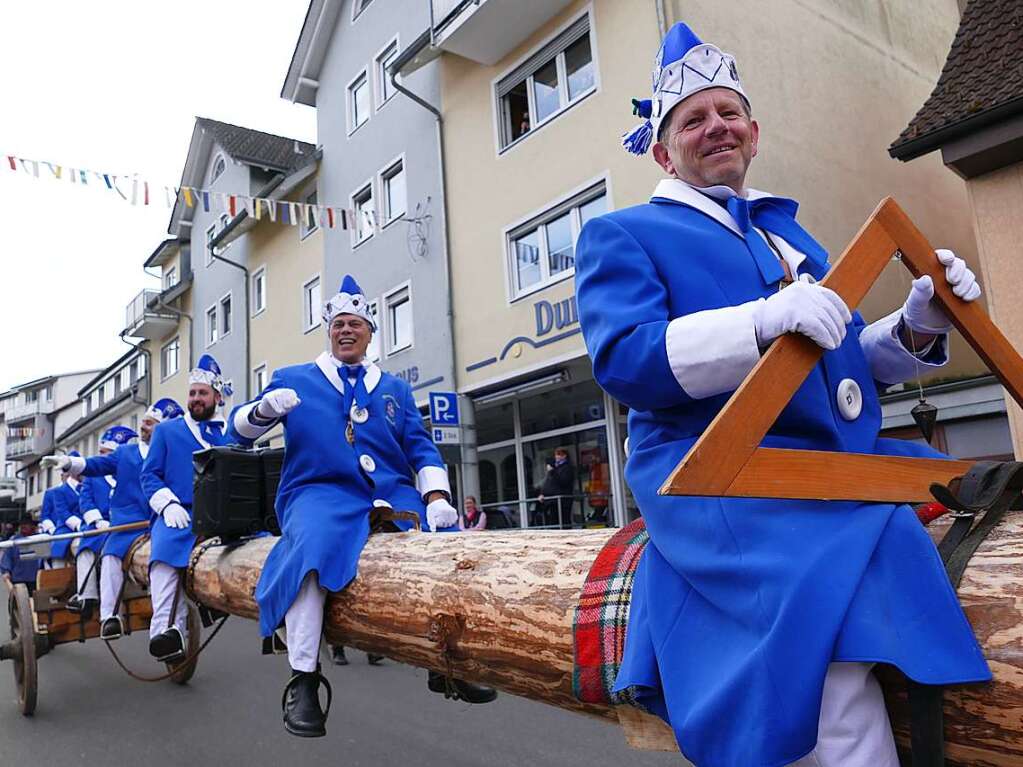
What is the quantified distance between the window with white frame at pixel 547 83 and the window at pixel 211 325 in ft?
46.2

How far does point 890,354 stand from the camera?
2012mm

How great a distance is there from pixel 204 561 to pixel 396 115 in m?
12.2

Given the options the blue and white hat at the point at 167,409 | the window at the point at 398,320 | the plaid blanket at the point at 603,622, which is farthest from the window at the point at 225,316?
the plaid blanket at the point at 603,622

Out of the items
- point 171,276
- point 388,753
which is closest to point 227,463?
point 388,753

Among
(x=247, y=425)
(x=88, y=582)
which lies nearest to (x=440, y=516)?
(x=247, y=425)

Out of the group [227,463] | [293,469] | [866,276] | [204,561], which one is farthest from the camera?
[204,561]

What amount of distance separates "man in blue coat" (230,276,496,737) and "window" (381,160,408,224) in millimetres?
11377

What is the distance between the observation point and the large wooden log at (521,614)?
4.52 feet

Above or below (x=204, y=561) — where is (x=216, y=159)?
above

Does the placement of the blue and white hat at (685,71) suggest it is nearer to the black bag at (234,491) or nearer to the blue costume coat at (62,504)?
the black bag at (234,491)

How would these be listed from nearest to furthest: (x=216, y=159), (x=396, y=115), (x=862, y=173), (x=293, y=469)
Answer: (x=293, y=469) → (x=862, y=173) → (x=396, y=115) → (x=216, y=159)

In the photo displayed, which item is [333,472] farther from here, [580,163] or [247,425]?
[580,163]

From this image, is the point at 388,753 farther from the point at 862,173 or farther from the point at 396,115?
the point at 396,115

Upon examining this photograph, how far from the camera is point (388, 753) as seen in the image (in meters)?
4.40
